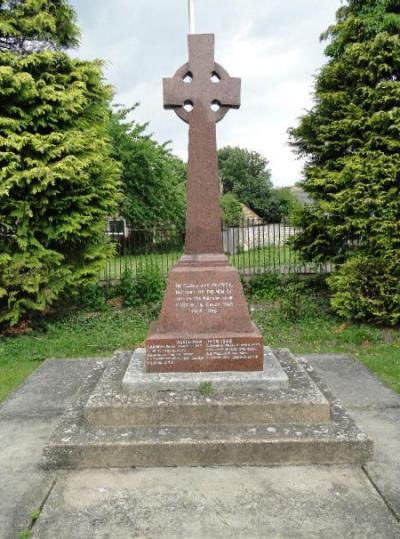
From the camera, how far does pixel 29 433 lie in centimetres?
379

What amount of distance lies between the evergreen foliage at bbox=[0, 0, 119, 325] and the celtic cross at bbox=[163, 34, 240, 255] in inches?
138

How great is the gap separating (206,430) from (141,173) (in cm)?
1669

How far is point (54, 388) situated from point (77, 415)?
1488mm

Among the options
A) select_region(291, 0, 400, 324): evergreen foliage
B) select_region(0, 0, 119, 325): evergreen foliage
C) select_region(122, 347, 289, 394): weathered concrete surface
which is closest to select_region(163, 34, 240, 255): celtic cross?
select_region(122, 347, 289, 394): weathered concrete surface

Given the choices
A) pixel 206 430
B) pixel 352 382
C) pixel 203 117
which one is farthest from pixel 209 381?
pixel 203 117

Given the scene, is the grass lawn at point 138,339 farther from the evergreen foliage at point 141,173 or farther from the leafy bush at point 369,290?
the evergreen foliage at point 141,173

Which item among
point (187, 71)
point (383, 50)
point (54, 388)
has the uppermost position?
point (383, 50)

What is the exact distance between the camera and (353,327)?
714 cm

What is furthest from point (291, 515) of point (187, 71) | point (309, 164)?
point (309, 164)

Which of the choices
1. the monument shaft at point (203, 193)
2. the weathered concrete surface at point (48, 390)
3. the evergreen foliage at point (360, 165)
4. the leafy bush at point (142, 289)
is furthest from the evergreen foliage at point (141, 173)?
the monument shaft at point (203, 193)

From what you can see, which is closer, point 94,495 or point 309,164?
point 94,495

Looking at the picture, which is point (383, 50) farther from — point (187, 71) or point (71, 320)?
point (71, 320)

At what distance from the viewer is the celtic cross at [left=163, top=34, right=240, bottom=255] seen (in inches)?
160

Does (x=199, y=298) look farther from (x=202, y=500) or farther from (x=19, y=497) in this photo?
(x=19, y=497)
